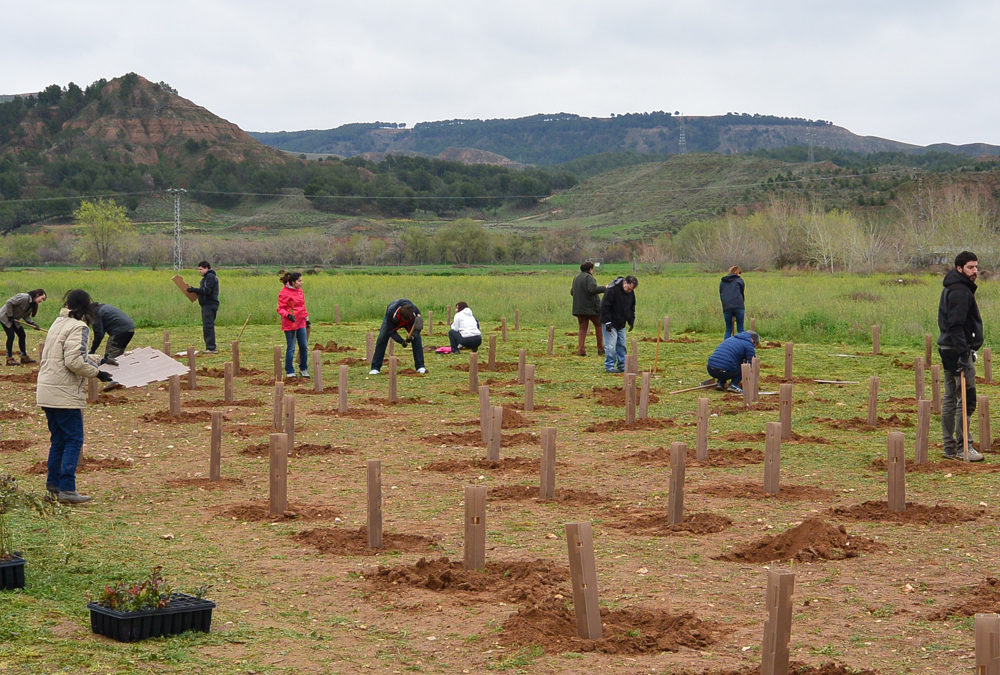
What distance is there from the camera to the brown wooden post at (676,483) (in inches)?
332

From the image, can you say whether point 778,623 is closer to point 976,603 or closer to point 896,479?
point 976,603

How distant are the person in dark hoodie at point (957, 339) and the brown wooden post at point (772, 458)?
2478mm

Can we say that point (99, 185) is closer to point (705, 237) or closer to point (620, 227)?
point (620, 227)

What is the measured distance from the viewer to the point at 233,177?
125 m

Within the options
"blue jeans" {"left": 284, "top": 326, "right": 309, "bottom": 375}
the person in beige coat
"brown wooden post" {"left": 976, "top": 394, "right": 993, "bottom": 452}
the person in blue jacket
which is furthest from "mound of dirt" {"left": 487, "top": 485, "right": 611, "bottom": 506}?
"blue jeans" {"left": 284, "top": 326, "right": 309, "bottom": 375}

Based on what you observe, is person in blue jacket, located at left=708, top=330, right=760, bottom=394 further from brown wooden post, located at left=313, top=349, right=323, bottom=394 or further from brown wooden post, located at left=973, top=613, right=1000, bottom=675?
brown wooden post, located at left=973, top=613, right=1000, bottom=675

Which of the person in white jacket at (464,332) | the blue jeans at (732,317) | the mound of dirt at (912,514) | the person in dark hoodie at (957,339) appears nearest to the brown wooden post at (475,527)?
the mound of dirt at (912,514)

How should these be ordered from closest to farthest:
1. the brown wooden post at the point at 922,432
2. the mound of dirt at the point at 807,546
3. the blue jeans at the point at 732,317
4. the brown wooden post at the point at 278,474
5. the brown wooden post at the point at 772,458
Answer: the mound of dirt at the point at 807,546 → the brown wooden post at the point at 278,474 → the brown wooden post at the point at 772,458 → the brown wooden post at the point at 922,432 → the blue jeans at the point at 732,317

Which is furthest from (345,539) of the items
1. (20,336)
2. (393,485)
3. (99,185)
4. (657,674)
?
(99,185)

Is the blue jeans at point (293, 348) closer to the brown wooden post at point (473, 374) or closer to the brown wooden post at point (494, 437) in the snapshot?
the brown wooden post at point (473, 374)

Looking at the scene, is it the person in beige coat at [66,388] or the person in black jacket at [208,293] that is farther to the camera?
the person in black jacket at [208,293]

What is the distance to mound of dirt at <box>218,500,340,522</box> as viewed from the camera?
360 inches

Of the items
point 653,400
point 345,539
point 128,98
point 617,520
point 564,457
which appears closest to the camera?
point 345,539

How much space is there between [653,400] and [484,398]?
4.43 meters
